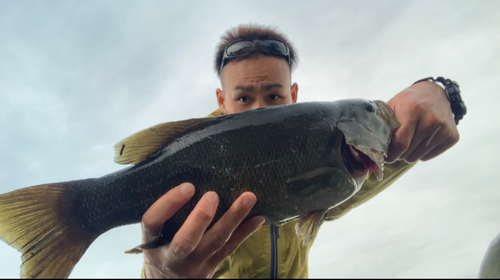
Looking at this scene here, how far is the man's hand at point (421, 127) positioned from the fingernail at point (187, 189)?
1340mm

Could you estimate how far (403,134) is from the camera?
2.30 meters

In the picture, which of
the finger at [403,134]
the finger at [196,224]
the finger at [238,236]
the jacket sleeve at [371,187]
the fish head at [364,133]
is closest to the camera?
the finger at [196,224]

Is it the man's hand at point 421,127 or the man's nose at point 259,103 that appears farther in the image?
the man's nose at point 259,103

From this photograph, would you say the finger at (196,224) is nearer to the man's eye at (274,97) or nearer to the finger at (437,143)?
the finger at (437,143)

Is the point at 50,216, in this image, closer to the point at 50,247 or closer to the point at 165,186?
the point at 50,247

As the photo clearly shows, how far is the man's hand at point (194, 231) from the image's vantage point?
1.88 metres

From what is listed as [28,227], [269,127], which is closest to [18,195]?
Answer: [28,227]

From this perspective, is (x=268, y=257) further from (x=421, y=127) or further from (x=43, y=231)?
(x=43, y=231)

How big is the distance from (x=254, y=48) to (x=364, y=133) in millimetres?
2273

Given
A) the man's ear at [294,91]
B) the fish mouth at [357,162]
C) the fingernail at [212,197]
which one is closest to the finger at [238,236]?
the fingernail at [212,197]

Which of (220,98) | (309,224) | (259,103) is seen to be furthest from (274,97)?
(309,224)

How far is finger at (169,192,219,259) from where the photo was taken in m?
1.86

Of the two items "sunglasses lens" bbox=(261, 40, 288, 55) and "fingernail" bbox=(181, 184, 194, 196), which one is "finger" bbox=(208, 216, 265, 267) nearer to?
"fingernail" bbox=(181, 184, 194, 196)

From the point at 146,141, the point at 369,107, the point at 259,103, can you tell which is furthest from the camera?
the point at 259,103
